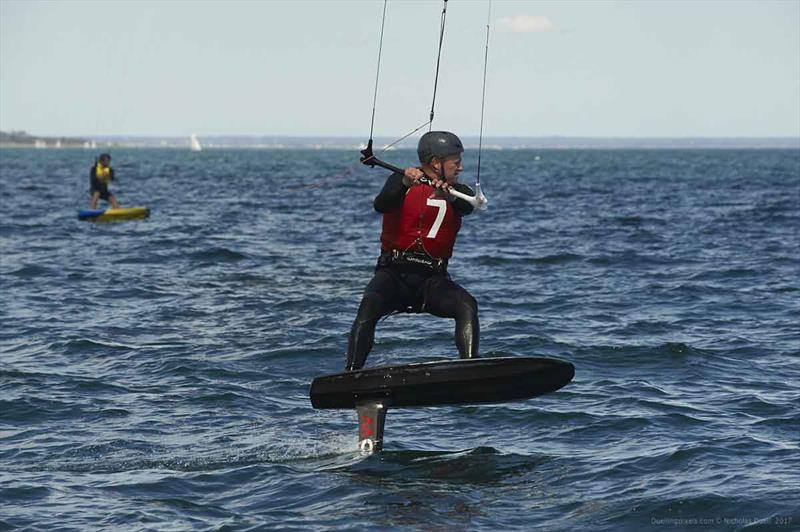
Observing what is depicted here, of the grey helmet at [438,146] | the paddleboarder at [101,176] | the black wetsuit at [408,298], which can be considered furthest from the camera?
the paddleboarder at [101,176]

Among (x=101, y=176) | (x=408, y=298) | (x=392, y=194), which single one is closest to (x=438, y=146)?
(x=392, y=194)

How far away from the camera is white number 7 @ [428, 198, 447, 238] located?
9.69 m

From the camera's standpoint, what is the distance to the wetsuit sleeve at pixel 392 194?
9.50m

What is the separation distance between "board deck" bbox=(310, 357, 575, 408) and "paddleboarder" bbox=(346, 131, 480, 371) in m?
0.26

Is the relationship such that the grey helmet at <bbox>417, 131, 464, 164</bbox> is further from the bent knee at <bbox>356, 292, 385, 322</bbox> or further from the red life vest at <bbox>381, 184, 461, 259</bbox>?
the bent knee at <bbox>356, 292, 385, 322</bbox>

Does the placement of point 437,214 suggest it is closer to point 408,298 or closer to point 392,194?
point 392,194

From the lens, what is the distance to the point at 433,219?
32.0ft

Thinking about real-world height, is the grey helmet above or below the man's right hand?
above

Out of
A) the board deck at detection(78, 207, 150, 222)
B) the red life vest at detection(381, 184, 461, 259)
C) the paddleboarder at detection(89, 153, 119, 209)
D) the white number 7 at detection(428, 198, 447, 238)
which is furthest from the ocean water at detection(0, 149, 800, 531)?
the board deck at detection(78, 207, 150, 222)

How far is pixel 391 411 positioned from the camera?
39.2 ft

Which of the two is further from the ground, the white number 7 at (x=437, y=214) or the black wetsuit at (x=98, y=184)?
the white number 7 at (x=437, y=214)

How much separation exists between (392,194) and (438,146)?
52 centimetres

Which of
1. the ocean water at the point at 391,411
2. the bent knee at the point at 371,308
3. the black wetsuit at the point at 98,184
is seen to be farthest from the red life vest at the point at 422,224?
the black wetsuit at the point at 98,184

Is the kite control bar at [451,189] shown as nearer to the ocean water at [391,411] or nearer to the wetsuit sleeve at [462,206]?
the wetsuit sleeve at [462,206]
